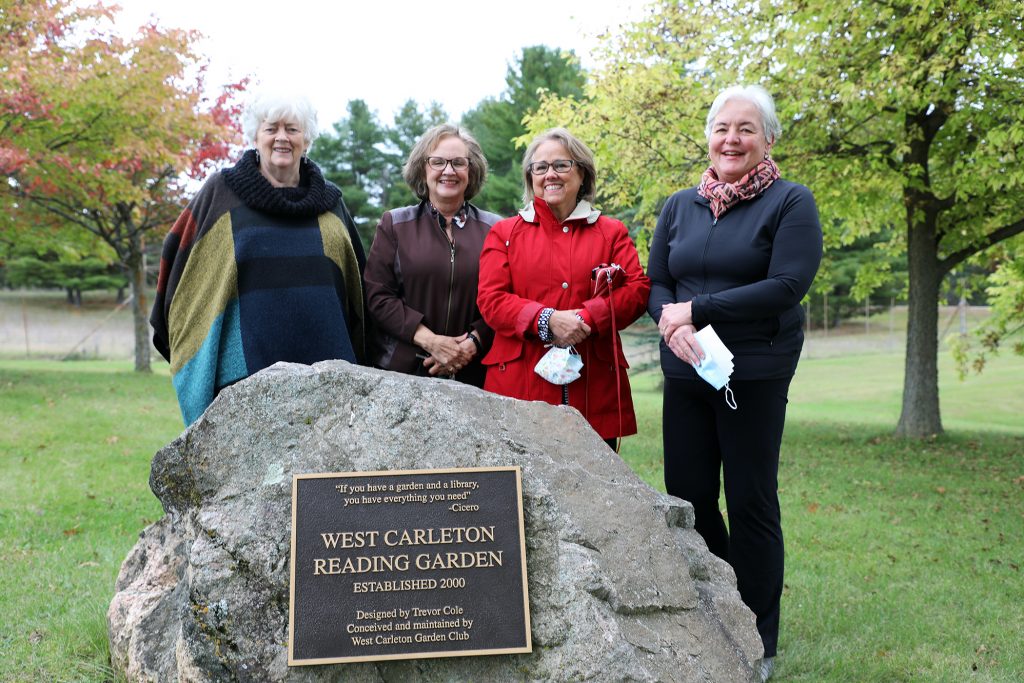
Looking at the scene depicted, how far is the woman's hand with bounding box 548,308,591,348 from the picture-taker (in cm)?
366

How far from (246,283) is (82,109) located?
915cm

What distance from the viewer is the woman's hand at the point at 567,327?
366cm

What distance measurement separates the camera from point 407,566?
3125 millimetres

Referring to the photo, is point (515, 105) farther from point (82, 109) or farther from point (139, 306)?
point (82, 109)

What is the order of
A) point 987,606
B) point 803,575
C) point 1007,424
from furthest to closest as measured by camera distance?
point 1007,424, point 803,575, point 987,606

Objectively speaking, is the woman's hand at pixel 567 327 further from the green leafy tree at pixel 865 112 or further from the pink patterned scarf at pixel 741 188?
the green leafy tree at pixel 865 112

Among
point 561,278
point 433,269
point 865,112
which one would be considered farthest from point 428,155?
point 865,112

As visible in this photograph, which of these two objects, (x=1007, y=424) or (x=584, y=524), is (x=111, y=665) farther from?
(x=1007, y=424)

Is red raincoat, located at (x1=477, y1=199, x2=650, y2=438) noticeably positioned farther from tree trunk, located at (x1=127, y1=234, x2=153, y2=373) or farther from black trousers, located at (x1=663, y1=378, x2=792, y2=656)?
tree trunk, located at (x1=127, y1=234, x2=153, y2=373)

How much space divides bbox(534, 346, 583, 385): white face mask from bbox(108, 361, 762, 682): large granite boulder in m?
0.27

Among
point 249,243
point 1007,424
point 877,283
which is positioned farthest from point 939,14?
point 1007,424

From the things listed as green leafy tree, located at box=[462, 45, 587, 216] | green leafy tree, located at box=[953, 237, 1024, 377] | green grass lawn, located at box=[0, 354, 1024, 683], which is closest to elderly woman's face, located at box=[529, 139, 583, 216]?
green grass lawn, located at box=[0, 354, 1024, 683]

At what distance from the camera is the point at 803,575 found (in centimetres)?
573

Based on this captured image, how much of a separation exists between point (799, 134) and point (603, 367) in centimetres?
705
